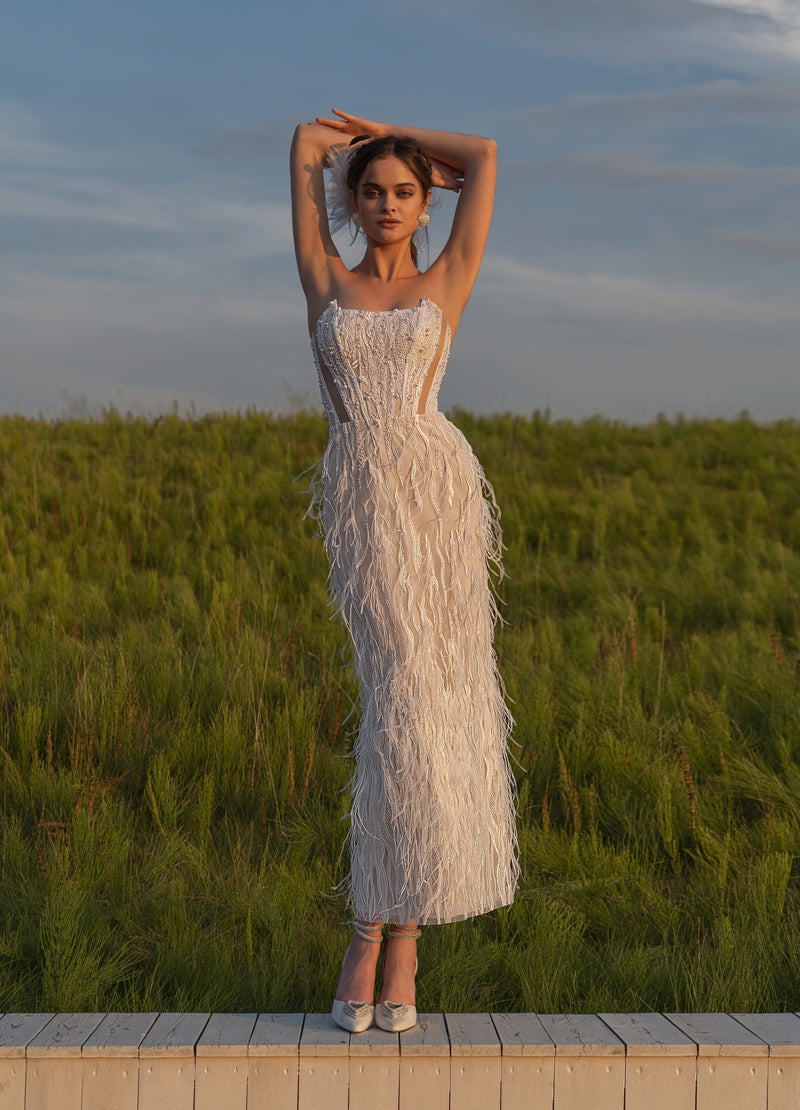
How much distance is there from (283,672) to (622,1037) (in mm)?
2387

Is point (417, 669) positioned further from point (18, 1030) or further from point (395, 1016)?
point (18, 1030)

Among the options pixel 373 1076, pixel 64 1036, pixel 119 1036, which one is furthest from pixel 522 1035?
pixel 64 1036

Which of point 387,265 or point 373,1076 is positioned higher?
point 387,265

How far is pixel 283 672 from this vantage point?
14.0ft

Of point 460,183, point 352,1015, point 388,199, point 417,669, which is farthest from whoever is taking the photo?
point 460,183

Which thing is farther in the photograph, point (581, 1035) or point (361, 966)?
point (361, 966)

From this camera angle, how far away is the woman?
231cm

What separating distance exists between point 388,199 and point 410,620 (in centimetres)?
103

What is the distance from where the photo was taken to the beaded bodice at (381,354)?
7.75ft

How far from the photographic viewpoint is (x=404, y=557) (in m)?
2.34


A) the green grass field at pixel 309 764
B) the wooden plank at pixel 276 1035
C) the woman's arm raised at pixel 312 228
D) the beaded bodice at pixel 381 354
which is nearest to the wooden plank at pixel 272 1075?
the wooden plank at pixel 276 1035

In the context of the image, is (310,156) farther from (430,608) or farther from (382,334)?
(430,608)

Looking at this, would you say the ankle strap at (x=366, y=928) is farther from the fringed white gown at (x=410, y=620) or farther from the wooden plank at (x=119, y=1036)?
the wooden plank at (x=119, y=1036)

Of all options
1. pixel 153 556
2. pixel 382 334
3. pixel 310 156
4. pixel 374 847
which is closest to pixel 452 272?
pixel 382 334
